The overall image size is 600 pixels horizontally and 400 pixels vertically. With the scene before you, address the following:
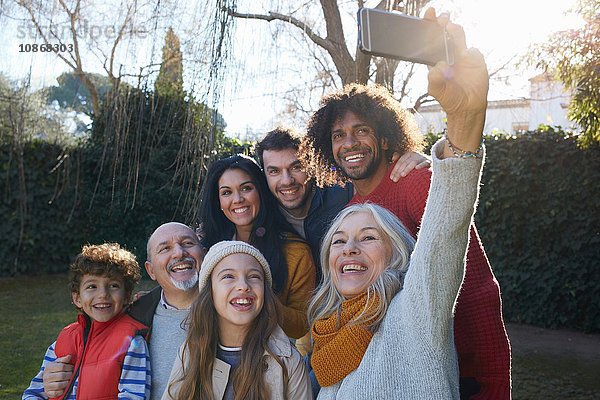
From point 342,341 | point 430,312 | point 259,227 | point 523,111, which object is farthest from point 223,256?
point 523,111

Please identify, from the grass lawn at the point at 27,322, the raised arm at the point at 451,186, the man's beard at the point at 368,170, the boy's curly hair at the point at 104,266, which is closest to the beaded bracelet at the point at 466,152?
the raised arm at the point at 451,186

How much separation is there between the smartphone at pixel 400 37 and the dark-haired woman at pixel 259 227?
1432mm

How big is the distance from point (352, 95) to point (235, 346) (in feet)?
3.46

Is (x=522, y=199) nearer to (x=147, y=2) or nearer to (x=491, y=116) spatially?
(x=147, y=2)

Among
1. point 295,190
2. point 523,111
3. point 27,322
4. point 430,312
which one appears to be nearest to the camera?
point 430,312

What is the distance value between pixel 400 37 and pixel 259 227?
154 centimetres

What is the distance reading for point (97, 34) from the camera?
3096 mm

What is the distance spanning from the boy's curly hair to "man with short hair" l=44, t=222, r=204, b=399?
0.12 meters

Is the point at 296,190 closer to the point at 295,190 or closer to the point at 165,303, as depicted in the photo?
the point at 295,190

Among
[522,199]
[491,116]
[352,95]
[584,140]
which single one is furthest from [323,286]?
[491,116]

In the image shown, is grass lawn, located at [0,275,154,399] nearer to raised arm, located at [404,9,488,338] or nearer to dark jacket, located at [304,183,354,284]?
dark jacket, located at [304,183,354,284]

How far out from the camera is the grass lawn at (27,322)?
19.4 ft

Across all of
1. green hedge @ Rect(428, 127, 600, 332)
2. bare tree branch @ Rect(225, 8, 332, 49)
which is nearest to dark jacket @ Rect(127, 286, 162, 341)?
bare tree branch @ Rect(225, 8, 332, 49)

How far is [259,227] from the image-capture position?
2.83 metres
